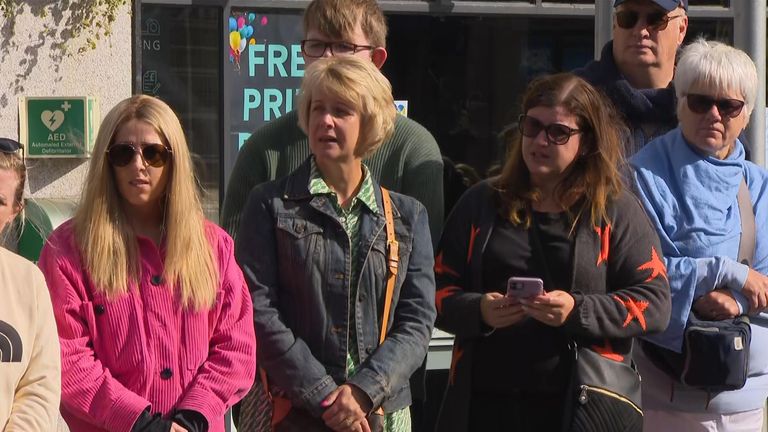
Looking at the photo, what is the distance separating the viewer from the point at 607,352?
421 cm

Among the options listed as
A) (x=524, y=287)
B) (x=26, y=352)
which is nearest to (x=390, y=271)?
(x=524, y=287)

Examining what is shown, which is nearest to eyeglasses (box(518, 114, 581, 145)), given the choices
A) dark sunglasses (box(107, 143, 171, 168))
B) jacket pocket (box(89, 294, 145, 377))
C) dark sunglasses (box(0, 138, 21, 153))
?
dark sunglasses (box(107, 143, 171, 168))

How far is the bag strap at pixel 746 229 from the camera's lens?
181 inches

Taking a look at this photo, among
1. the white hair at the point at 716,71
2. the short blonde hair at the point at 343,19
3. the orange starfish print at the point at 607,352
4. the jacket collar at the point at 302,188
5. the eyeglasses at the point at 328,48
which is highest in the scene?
A: the short blonde hair at the point at 343,19

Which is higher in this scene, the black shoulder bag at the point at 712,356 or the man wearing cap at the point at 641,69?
the man wearing cap at the point at 641,69

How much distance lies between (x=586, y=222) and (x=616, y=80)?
84cm

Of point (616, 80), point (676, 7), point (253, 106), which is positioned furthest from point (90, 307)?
point (253, 106)

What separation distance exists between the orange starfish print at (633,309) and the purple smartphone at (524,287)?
0.34 metres

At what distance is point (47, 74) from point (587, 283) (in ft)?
12.2

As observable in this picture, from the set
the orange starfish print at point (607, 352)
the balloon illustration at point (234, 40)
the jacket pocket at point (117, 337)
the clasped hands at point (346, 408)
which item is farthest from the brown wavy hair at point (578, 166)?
the balloon illustration at point (234, 40)

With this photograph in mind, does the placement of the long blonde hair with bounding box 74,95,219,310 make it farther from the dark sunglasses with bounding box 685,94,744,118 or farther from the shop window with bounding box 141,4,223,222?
the shop window with bounding box 141,4,223,222

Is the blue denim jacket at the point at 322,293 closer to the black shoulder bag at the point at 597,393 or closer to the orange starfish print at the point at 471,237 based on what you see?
the orange starfish print at the point at 471,237

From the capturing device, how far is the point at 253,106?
7.70 metres

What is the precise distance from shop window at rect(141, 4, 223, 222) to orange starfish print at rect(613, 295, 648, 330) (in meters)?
3.80
